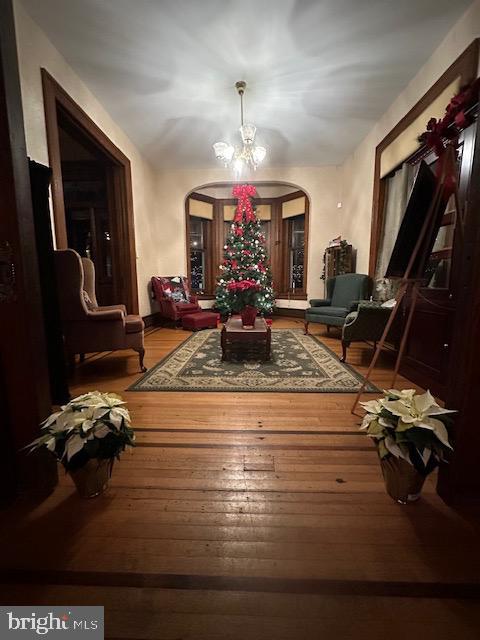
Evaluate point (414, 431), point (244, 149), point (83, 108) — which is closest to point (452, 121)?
point (414, 431)

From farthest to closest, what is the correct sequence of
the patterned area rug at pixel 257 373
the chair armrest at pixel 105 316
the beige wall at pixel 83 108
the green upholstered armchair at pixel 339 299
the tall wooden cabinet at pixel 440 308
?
the green upholstered armchair at pixel 339 299 → the chair armrest at pixel 105 316 → the patterned area rug at pixel 257 373 → the beige wall at pixel 83 108 → the tall wooden cabinet at pixel 440 308

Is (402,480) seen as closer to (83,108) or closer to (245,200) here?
(83,108)

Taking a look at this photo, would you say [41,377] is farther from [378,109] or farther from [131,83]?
[378,109]

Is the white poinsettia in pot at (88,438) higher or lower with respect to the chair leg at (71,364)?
higher

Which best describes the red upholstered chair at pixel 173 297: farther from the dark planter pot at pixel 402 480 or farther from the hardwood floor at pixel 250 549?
the dark planter pot at pixel 402 480

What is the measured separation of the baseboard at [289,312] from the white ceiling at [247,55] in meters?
3.51

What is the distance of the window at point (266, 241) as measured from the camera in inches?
249

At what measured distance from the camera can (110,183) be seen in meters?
4.26

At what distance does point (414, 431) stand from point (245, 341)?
2.08m

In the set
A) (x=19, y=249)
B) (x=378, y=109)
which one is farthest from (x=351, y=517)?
(x=378, y=109)

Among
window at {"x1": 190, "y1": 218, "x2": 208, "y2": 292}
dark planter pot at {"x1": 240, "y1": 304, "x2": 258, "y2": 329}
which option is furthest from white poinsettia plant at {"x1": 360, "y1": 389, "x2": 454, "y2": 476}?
window at {"x1": 190, "y1": 218, "x2": 208, "y2": 292}

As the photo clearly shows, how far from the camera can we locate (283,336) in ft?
14.3

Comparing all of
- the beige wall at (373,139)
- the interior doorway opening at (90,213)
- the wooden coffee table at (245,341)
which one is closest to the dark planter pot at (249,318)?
the wooden coffee table at (245,341)

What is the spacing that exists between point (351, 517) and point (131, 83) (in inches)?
176
